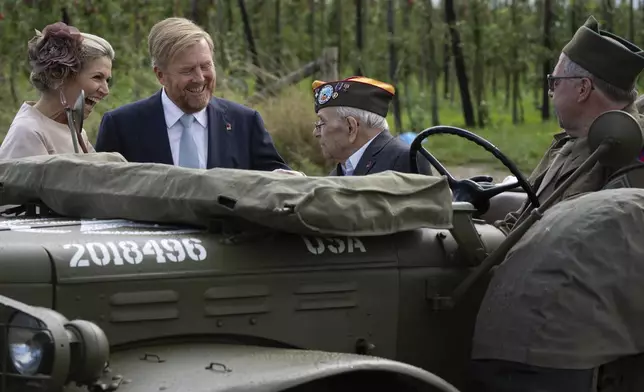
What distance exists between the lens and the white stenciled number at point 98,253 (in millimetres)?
3908

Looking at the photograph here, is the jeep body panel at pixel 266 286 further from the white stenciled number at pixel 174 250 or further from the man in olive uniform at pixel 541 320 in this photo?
the man in olive uniform at pixel 541 320

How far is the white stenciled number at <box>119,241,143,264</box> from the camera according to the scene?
13.0ft

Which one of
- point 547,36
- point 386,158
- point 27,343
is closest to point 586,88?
point 386,158

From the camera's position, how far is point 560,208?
175 inches

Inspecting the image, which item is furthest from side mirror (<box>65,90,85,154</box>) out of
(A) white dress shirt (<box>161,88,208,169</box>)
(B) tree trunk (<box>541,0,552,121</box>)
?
(B) tree trunk (<box>541,0,552,121</box>)

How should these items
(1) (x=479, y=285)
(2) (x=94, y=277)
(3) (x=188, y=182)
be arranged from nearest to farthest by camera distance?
1. (2) (x=94, y=277)
2. (3) (x=188, y=182)
3. (1) (x=479, y=285)

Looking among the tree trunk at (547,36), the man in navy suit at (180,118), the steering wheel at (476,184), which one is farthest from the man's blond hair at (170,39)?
the tree trunk at (547,36)

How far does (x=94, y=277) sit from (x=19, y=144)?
79.8 inches

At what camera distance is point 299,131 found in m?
13.0

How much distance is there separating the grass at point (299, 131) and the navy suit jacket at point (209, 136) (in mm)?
5905

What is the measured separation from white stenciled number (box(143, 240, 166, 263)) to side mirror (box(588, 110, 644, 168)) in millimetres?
1564

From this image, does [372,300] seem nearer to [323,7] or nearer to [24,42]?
[24,42]

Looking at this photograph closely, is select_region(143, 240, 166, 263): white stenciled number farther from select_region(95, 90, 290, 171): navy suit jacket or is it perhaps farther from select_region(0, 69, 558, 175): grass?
select_region(0, 69, 558, 175): grass

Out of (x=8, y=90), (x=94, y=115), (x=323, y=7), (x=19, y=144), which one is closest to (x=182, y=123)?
(x=19, y=144)
